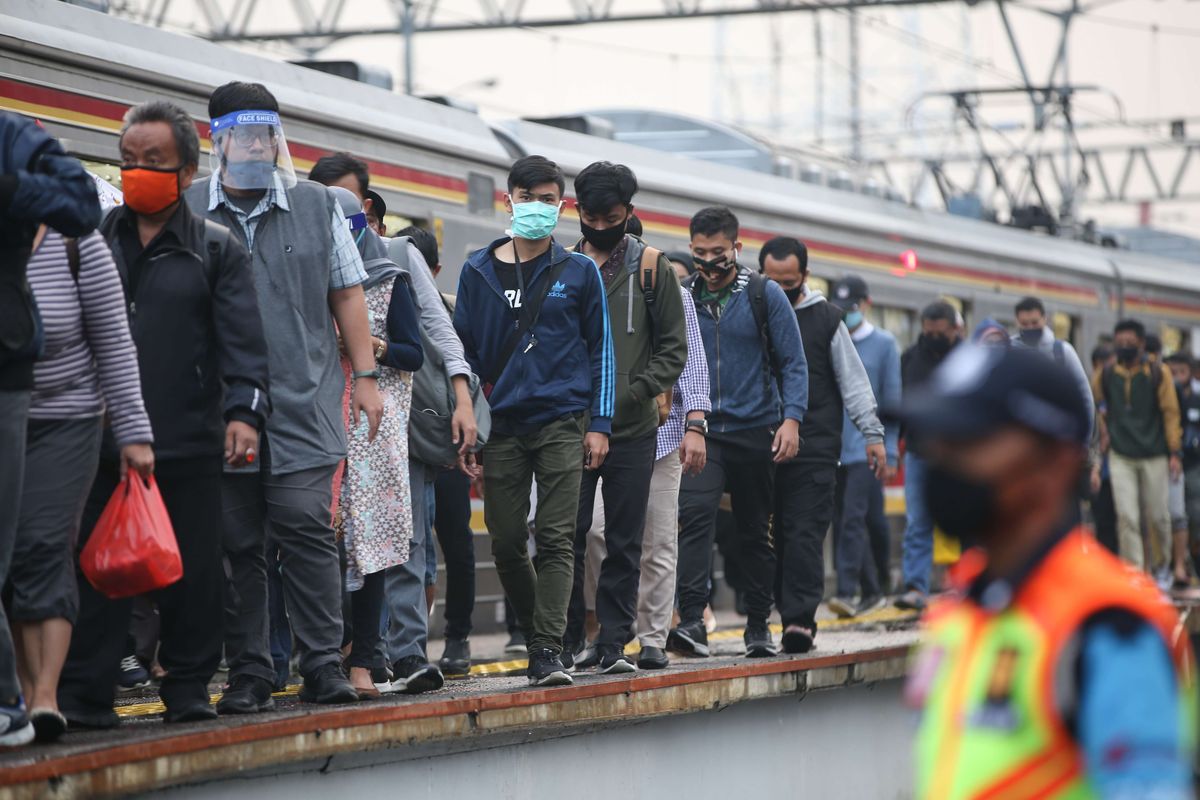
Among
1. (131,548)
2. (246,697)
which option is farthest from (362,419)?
(131,548)

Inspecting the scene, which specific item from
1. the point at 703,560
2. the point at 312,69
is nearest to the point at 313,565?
the point at 703,560

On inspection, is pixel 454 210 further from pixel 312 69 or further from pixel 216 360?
pixel 216 360

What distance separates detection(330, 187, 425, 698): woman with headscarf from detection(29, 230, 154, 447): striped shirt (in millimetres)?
1099

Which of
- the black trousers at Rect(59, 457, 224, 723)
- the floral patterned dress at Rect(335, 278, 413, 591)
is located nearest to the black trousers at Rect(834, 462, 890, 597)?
the floral patterned dress at Rect(335, 278, 413, 591)

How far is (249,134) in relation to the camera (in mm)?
5371

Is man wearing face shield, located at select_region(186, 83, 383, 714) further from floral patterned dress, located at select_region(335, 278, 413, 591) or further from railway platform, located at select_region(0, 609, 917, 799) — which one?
floral patterned dress, located at select_region(335, 278, 413, 591)

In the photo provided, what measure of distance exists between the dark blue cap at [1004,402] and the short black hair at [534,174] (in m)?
4.16

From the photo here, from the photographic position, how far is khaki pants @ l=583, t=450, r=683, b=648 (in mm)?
7016

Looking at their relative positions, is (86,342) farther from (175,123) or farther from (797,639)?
(797,639)

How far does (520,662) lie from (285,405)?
284 cm

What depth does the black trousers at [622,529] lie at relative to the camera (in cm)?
657

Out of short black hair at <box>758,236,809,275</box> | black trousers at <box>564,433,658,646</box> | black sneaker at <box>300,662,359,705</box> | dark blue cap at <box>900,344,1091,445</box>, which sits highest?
short black hair at <box>758,236,809,275</box>

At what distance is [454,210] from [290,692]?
3870 millimetres

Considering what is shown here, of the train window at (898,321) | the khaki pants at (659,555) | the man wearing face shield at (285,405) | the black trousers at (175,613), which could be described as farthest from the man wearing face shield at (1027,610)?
the train window at (898,321)
